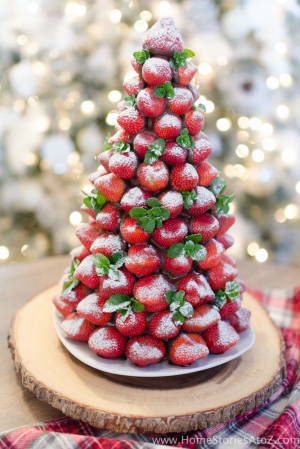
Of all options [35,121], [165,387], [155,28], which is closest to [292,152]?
[35,121]

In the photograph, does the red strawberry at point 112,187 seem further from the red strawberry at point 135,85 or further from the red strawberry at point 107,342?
the red strawberry at point 107,342

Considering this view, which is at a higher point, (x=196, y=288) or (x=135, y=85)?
(x=135, y=85)

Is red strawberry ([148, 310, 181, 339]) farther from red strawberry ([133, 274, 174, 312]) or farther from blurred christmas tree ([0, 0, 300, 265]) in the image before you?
blurred christmas tree ([0, 0, 300, 265])

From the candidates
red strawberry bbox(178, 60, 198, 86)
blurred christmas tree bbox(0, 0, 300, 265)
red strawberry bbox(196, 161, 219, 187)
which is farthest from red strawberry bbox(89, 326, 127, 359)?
blurred christmas tree bbox(0, 0, 300, 265)

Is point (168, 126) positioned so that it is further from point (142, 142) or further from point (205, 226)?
point (205, 226)

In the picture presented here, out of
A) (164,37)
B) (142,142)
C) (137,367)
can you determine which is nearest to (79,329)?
(137,367)

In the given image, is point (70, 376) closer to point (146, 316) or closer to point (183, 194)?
point (146, 316)

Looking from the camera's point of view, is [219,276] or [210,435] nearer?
[210,435]
